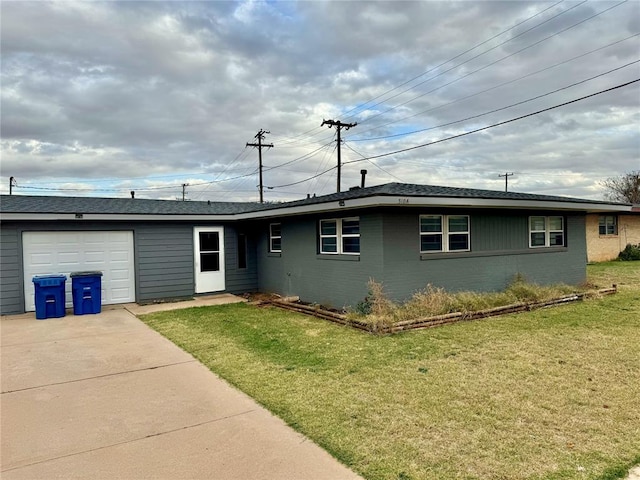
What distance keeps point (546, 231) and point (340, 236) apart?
676 centimetres

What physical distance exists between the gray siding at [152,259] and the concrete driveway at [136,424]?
4.54 meters

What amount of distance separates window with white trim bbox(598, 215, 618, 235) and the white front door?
20821 mm

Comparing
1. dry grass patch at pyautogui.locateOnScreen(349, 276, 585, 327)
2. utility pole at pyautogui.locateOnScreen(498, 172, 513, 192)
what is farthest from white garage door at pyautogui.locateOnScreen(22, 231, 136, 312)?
utility pole at pyautogui.locateOnScreen(498, 172, 513, 192)

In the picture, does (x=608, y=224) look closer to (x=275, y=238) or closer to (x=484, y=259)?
(x=484, y=259)

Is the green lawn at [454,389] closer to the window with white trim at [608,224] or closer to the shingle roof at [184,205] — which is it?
the shingle roof at [184,205]

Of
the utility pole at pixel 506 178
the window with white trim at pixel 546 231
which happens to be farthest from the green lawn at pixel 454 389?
the utility pole at pixel 506 178

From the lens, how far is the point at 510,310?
9.61 m

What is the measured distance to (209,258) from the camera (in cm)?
1350

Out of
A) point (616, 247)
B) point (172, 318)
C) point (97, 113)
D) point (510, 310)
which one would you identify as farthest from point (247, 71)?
point (616, 247)

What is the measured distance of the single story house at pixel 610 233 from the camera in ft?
73.8

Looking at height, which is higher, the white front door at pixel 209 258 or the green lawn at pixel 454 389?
the white front door at pixel 209 258

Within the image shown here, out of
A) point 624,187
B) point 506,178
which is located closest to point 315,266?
point 624,187

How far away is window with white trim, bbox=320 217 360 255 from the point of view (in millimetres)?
10000

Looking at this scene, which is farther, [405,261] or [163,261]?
[163,261]
